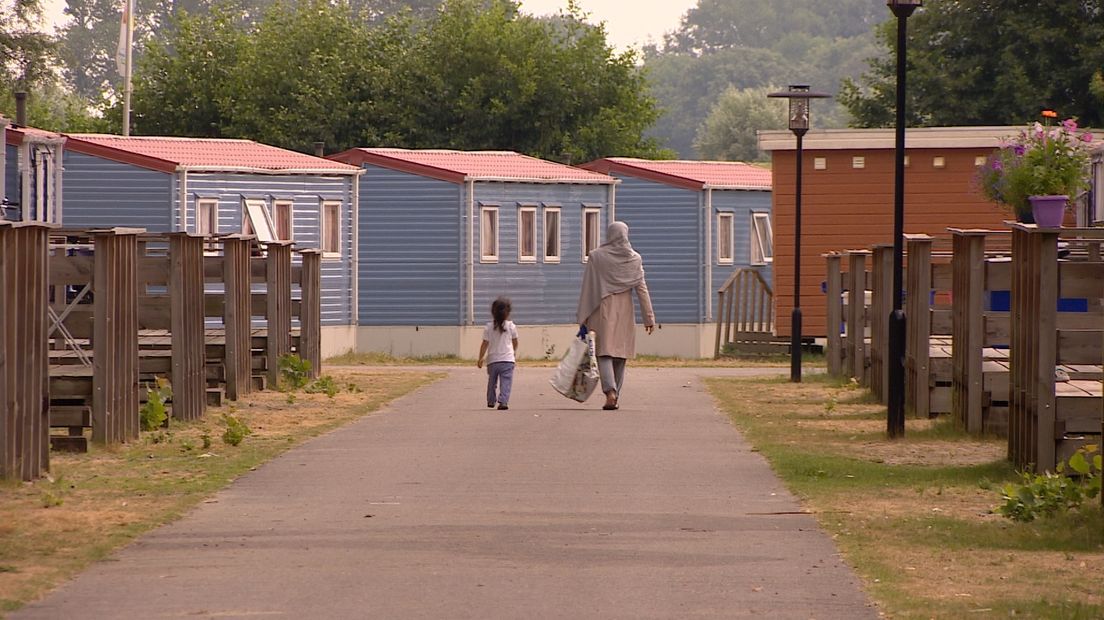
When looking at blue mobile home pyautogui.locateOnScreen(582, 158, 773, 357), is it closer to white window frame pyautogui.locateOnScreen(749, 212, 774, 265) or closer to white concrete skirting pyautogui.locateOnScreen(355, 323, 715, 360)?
white window frame pyautogui.locateOnScreen(749, 212, 774, 265)

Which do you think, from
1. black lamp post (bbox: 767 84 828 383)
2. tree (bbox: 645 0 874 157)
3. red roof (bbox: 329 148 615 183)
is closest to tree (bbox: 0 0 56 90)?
red roof (bbox: 329 148 615 183)

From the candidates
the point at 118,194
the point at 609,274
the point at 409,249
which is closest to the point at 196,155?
the point at 118,194

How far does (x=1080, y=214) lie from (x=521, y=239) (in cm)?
1549

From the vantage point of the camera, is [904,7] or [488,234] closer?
[904,7]

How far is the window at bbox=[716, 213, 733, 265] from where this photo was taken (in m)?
43.9

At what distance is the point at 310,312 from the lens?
74.9ft

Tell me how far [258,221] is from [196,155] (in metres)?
1.73

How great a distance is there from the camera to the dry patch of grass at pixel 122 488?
8.46 meters

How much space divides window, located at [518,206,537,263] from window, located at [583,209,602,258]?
1.43 m

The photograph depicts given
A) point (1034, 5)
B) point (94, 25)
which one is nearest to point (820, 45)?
point (94, 25)

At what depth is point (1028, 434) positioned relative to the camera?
11.5m

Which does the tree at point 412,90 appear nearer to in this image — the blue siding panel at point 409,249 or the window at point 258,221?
the blue siding panel at point 409,249

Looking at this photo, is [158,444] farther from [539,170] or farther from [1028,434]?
[539,170]

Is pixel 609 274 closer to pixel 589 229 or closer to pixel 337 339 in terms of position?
pixel 337 339
